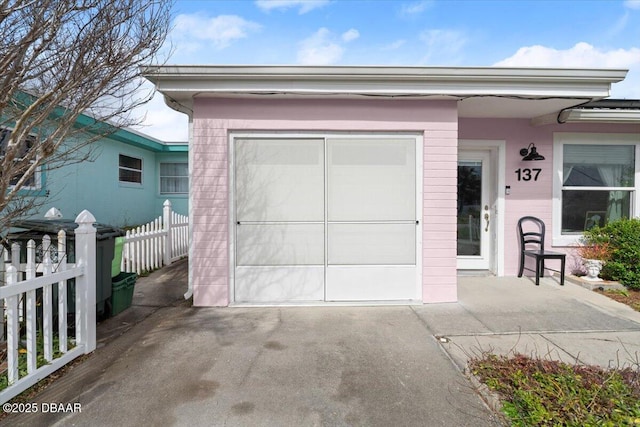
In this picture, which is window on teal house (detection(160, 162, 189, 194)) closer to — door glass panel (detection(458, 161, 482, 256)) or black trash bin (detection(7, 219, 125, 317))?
black trash bin (detection(7, 219, 125, 317))

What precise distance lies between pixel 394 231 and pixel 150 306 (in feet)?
11.6

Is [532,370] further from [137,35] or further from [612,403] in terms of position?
[137,35]

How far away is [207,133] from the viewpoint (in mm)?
4340

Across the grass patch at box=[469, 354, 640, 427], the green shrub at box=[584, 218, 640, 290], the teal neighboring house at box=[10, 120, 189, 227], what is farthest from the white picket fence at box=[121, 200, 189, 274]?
the green shrub at box=[584, 218, 640, 290]

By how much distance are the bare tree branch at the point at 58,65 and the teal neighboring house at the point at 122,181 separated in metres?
4.25

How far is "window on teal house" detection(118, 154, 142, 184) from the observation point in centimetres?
1019

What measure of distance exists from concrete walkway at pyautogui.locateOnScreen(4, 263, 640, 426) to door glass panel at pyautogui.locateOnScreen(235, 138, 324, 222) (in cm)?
130

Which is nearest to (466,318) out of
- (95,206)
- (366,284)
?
(366,284)

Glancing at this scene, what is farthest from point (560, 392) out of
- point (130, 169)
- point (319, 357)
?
point (130, 169)

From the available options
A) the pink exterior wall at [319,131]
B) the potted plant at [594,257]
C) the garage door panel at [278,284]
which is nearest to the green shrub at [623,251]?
the potted plant at [594,257]

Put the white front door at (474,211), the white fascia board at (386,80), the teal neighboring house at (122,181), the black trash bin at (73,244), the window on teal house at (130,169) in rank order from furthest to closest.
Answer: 1. the window on teal house at (130,169)
2. the teal neighboring house at (122,181)
3. the white front door at (474,211)
4. the white fascia board at (386,80)
5. the black trash bin at (73,244)

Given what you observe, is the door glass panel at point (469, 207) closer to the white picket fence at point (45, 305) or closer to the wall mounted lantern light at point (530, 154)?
the wall mounted lantern light at point (530, 154)

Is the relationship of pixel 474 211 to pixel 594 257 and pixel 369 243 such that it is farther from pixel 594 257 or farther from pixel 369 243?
pixel 369 243

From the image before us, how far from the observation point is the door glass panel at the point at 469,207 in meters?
5.97
